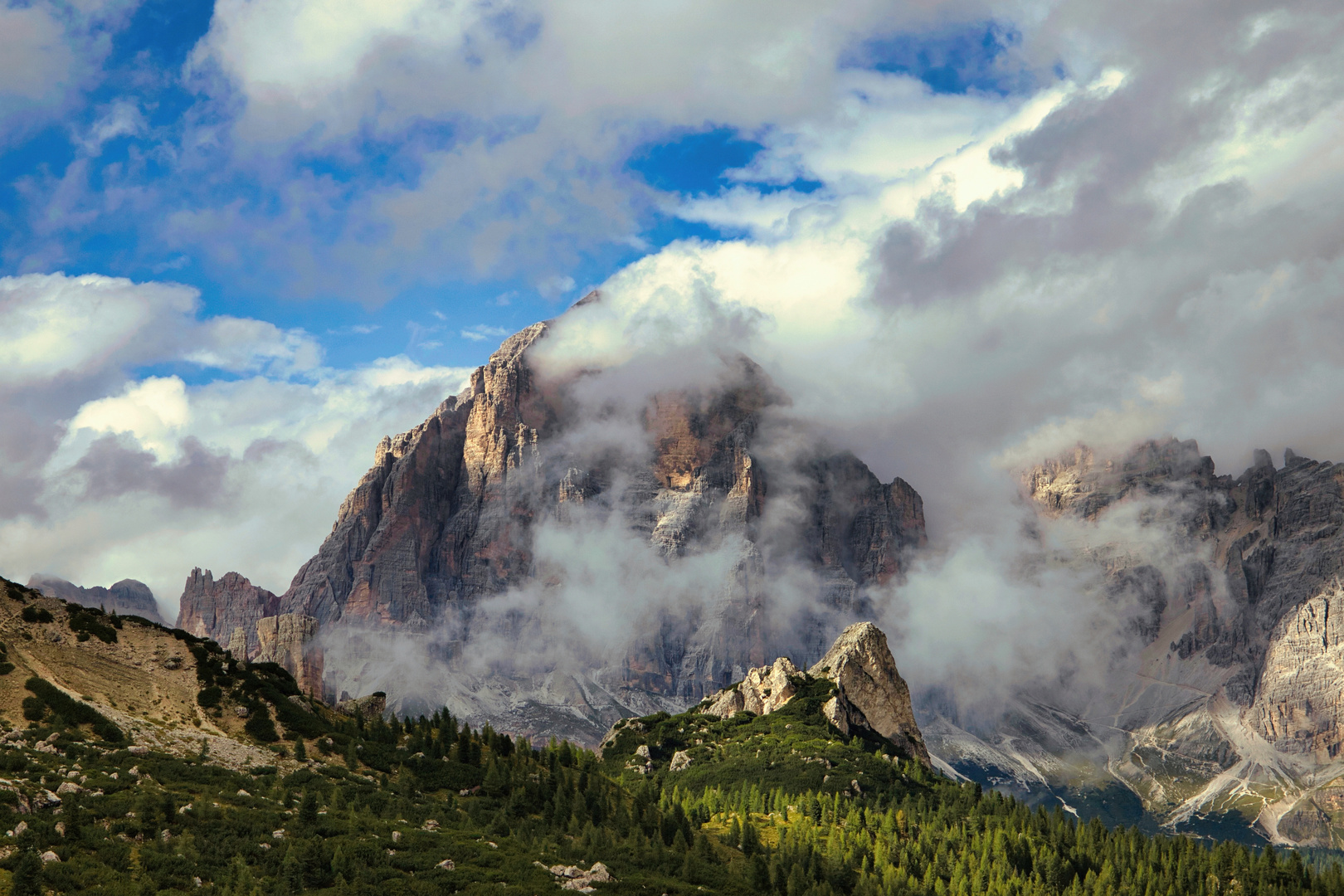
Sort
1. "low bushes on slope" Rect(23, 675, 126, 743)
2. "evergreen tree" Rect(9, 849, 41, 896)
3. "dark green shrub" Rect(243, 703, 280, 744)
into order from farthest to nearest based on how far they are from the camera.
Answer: "dark green shrub" Rect(243, 703, 280, 744) < "low bushes on slope" Rect(23, 675, 126, 743) < "evergreen tree" Rect(9, 849, 41, 896)

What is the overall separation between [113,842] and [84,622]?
85015 mm

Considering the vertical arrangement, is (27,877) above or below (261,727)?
below

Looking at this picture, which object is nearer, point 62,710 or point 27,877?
point 27,877

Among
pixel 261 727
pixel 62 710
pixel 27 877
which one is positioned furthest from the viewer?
pixel 261 727

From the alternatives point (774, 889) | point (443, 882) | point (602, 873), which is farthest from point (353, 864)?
point (774, 889)

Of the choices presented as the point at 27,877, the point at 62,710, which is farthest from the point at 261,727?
the point at 27,877

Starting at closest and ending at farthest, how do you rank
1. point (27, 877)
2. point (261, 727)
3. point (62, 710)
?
1. point (27, 877)
2. point (62, 710)
3. point (261, 727)

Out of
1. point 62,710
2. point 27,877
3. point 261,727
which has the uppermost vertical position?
point 62,710

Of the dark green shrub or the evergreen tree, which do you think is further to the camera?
the dark green shrub

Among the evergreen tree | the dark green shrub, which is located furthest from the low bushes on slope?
the evergreen tree

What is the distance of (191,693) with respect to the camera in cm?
19162

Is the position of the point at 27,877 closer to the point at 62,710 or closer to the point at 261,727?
the point at 62,710

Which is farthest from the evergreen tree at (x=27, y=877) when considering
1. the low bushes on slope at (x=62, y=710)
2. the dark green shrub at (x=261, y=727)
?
the dark green shrub at (x=261, y=727)

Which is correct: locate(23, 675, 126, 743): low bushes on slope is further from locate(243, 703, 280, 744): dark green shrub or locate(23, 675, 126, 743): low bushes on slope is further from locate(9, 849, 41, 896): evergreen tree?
locate(9, 849, 41, 896): evergreen tree
